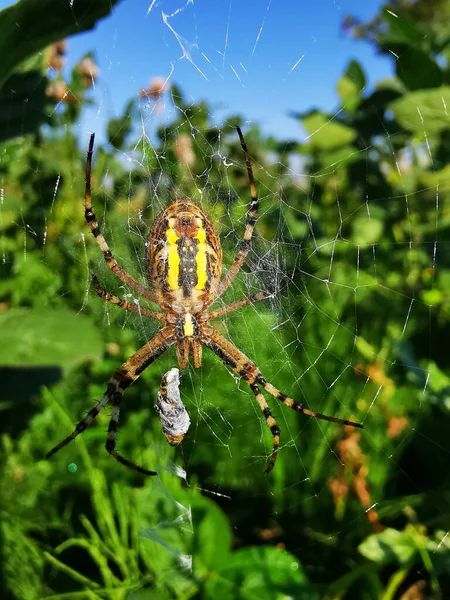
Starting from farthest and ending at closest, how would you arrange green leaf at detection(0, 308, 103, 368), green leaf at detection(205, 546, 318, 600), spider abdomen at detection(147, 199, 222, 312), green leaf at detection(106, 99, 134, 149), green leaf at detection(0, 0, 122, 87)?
green leaf at detection(106, 99, 134, 149) < spider abdomen at detection(147, 199, 222, 312) < green leaf at detection(205, 546, 318, 600) < green leaf at detection(0, 0, 122, 87) < green leaf at detection(0, 308, 103, 368)

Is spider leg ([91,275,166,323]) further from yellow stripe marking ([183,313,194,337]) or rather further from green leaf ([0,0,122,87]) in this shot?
green leaf ([0,0,122,87])

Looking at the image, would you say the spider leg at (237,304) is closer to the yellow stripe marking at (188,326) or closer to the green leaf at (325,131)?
the yellow stripe marking at (188,326)

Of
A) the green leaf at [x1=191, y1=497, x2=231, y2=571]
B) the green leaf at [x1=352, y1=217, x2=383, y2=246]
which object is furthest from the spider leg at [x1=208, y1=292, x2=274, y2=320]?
the green leaf at [x1=191, y1=497, x2=231, y2=571]

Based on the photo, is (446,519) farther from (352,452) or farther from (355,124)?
(355,124)

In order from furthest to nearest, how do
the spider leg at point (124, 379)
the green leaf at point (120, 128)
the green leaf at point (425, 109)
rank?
the green leaf at point (120, 128)
the spider leg at point (124, 379)
the green leaf at point (425, 109)

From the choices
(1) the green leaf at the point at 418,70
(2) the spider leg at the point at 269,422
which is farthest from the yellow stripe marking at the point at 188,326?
(1) the green leaf at the point at 418,70

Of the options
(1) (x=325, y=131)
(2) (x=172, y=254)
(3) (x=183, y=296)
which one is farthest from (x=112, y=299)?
(1) (x=325, y=131)
